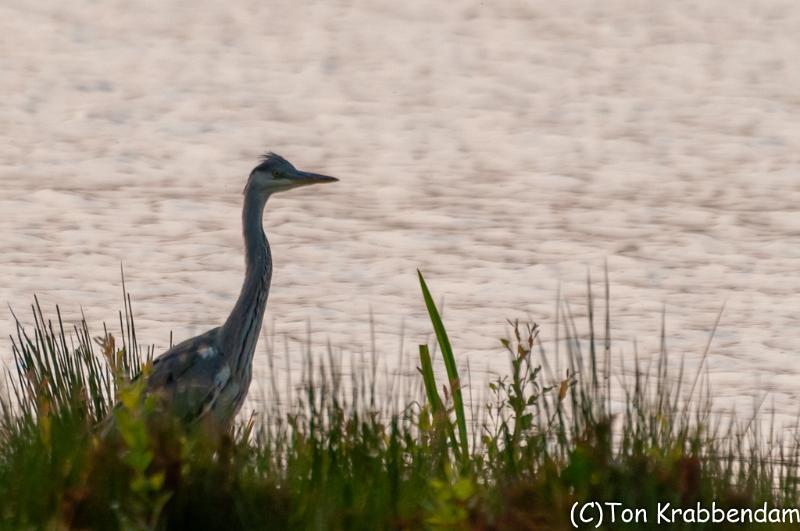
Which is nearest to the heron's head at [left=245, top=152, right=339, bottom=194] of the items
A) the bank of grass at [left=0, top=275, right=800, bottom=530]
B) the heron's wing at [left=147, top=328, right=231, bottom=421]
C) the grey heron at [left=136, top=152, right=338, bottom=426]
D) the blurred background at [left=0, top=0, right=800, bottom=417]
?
the grey heron at [left=136, top=152, right=338, bottom=426]

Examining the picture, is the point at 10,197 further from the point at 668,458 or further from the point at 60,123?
the point at 668,458

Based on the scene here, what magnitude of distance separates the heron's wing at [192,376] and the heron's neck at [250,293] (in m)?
0.12

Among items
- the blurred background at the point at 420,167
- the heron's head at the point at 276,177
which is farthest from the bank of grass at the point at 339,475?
the heron's head at the point at 276,177

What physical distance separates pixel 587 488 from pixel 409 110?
33.4 ft

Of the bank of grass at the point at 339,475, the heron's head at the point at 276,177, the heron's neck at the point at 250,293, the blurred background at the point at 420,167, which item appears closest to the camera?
the bank of grass at the point at 339,475

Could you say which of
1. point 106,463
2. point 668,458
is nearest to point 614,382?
point 668,458

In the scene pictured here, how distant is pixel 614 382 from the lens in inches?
270

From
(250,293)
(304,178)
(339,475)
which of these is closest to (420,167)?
(304,178)

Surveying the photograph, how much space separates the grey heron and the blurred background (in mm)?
207

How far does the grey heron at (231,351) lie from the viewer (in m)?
5.26

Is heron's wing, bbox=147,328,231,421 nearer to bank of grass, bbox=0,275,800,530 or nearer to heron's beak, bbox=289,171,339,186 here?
bank of grass, bbox=0,275,800,530

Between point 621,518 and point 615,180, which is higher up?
point 615,180

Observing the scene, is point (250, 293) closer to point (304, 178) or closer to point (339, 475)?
point (304, 178)

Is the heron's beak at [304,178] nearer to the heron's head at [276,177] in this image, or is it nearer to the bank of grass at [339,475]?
the heron's head at [276,177]
